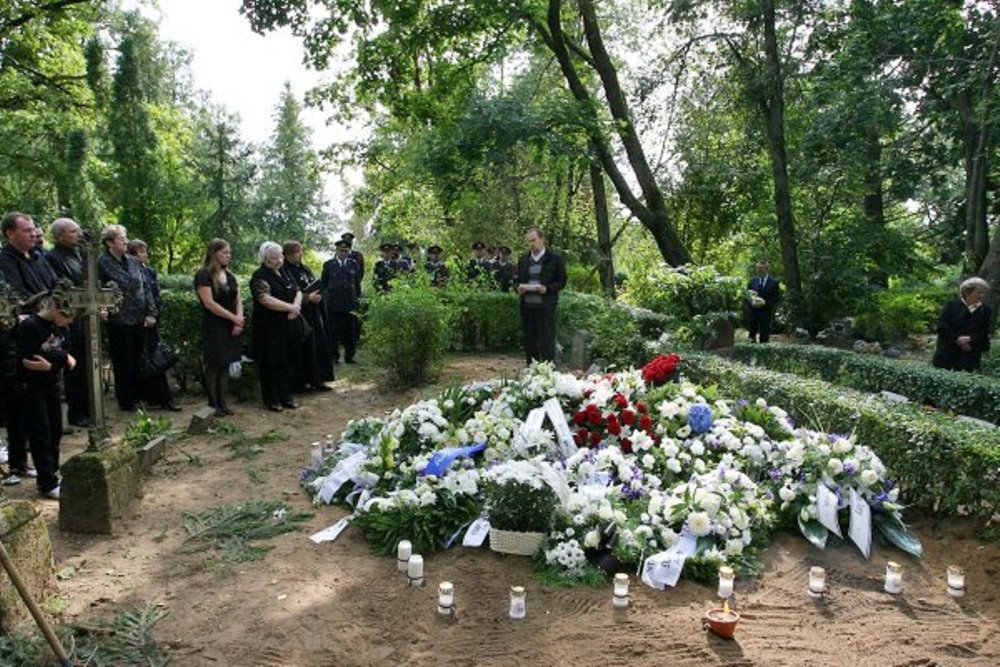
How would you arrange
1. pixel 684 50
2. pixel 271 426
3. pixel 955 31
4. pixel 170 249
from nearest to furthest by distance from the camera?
pixel 271 426 → pixel 955 31 → pixel 684 50 → pixel 170 249

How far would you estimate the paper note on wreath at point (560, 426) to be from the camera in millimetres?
5656

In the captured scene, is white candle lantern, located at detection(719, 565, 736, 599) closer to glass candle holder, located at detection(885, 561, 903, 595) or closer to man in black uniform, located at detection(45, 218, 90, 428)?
glass candle holder, located at detection(885, 561, 903, 595)

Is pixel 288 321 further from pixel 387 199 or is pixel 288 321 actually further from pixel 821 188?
pixel 387 199

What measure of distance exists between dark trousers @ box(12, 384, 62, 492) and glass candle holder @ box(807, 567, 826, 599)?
5070 millimetres

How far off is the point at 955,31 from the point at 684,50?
5.22 meters

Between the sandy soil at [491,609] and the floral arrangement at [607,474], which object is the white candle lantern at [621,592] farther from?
the floral arrangement at [607,474]

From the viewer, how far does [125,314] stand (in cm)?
748

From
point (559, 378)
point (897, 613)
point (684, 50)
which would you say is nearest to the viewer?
point (897, 613)

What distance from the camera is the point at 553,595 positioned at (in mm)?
4027

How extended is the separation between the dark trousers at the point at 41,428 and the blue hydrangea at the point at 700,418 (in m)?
4.70

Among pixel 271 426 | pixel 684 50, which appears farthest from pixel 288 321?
pixel 684 50

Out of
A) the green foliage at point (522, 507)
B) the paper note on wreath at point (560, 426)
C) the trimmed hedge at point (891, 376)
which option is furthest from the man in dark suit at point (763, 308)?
the green foliage at point (522, 507)

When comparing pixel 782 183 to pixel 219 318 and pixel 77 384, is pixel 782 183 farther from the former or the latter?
pixel 77 384

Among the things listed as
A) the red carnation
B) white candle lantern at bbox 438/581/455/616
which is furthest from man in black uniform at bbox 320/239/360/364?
white candle lantern at bbox 438/581/455/616
